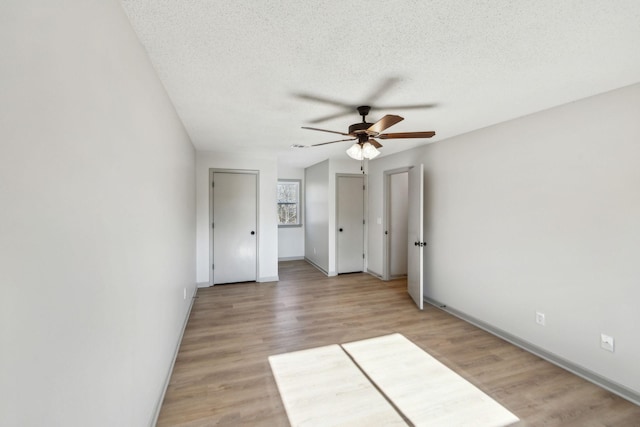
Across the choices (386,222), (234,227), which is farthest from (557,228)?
(234,227)

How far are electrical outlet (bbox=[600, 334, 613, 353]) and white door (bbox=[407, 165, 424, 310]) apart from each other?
5.93 feet

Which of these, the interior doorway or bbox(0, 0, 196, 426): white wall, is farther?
the interior doorway

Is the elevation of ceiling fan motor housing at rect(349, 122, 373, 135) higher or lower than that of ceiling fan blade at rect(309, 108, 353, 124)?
lower

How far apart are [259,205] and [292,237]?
7.34ft

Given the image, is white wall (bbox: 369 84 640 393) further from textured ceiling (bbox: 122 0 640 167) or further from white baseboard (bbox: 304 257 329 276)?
white baseboard (bbox: 304 257 329 276)

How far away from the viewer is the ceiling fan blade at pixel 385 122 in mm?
2019

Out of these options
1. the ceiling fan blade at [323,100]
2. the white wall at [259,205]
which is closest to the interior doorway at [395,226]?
the white wall at [259,205]

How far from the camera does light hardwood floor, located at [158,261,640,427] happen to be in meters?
1.96

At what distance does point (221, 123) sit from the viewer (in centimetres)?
310

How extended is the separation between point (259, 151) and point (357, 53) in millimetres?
3228

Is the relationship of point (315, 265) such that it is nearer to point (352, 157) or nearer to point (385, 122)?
point (352, 157)

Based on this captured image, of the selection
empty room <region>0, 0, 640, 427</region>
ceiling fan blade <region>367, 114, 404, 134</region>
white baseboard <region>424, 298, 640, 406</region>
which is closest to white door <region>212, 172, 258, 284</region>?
empty room <region>0, 0, 640, 427</region>

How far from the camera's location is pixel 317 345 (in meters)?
2.89

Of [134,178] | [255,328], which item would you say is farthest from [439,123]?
[255,328]
